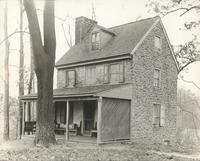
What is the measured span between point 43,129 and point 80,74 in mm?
8831

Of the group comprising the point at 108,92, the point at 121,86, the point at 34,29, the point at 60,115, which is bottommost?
the point at 60,115

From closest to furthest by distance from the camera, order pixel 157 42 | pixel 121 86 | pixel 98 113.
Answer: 1. pixel 98 113
2. pixel 121 86
3. pixel 157 42

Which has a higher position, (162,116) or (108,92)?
(108,92)

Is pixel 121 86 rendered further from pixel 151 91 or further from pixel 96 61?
pixel 151 91

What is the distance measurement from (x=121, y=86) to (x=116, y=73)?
1868 millimetres

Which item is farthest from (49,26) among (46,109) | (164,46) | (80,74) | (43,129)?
(164,46)

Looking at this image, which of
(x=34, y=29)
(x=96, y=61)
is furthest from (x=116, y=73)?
(x=34, y=29)

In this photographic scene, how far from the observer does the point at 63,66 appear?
23.6m

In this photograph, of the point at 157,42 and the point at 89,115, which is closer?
the point at 89,115

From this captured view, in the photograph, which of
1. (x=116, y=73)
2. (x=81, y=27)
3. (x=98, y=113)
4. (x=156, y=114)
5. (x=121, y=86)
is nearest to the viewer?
(x=98, y=113)

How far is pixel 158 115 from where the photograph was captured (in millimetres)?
21719

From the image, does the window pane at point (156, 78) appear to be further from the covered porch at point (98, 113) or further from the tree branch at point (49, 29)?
the tree branch at point (49, 29)

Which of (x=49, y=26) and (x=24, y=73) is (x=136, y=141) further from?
(x=24, y=73)

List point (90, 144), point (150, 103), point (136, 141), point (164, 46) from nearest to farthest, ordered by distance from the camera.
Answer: point (90, 144) → point (136, 141) → point (150, 103) → point (164, 46)
